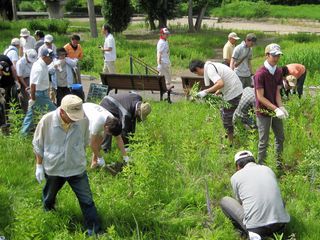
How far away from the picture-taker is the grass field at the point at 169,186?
212 inches

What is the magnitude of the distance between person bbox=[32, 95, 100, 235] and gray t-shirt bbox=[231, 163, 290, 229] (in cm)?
144

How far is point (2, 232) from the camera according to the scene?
5.29 metres

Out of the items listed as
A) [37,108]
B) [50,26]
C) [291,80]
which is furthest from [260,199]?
[50,26]

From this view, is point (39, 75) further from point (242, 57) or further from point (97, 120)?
point (242, 57)

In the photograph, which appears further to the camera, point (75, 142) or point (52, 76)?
point (52, 76)

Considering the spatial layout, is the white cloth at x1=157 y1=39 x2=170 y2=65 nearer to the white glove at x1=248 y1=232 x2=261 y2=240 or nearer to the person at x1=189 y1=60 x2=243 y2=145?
the person at x1=189 y1=60 x2=243 y2=145

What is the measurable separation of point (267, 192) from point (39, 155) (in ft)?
7.26

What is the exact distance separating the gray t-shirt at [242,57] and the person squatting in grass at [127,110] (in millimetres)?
3519

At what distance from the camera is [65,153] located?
17.2 ft

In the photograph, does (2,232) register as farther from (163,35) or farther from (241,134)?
(163,35)

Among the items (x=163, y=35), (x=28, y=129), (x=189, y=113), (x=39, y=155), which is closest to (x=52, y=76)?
(x=28, y=129)

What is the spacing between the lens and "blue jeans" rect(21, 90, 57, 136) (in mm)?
8086

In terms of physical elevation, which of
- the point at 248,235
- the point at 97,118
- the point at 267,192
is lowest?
the point at 248,235

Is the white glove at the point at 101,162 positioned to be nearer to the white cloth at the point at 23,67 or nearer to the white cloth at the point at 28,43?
the white cloth at the point at 23,67
